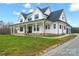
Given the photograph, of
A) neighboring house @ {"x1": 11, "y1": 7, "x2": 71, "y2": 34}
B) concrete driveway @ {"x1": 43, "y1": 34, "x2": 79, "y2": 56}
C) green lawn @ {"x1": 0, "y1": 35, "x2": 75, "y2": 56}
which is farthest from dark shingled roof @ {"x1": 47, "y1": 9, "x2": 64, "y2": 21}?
concrete driveway @ {"x1": 43, "y1": 34, "x2": 79, "y2": 56}

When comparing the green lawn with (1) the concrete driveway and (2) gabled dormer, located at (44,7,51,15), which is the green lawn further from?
(2) gabled dormer, located at (44,7,51,15)

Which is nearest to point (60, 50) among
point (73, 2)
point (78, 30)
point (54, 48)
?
point (54, 48)

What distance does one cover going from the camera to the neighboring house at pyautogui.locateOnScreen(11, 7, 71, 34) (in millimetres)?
5133

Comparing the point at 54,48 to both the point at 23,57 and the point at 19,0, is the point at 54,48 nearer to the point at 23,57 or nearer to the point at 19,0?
the point at 23,57

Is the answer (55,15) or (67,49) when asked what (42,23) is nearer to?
(55,15)

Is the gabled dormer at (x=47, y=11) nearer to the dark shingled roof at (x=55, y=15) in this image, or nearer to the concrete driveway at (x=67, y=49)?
the dark shingled roof at (x=55, y=15)

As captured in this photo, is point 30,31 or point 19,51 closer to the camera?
point 19,51

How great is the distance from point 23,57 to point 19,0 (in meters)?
0.96

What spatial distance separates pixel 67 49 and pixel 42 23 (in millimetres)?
622

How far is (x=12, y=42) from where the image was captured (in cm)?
513

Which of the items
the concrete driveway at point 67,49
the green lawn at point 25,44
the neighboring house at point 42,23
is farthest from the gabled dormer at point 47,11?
the concrete driveway at point 67,49

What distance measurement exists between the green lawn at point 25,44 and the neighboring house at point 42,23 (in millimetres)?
139

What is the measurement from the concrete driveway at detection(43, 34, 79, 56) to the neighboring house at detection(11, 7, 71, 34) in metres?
0.23

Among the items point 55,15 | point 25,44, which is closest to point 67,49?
point 55,15
